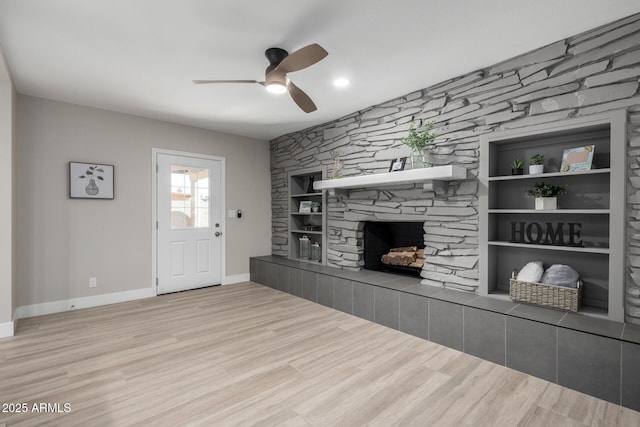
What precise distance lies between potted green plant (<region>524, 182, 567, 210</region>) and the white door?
4.17m

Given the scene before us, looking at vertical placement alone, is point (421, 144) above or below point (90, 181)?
above

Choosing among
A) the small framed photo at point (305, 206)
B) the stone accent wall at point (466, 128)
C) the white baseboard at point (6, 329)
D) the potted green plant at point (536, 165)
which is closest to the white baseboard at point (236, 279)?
the small framed photo at point (305, 206)

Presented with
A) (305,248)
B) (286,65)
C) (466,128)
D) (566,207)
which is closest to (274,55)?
(286,65)

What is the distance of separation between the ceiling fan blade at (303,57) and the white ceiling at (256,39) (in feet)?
0.77

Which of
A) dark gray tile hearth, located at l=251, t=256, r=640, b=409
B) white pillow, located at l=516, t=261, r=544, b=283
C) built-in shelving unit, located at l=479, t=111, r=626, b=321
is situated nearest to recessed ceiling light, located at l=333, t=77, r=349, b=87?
built-in shelving unit, located at l=479, t=111, r=626, b=321

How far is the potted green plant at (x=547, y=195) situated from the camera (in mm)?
2555

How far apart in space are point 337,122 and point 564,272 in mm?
3070

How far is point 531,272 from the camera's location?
8.72 ft

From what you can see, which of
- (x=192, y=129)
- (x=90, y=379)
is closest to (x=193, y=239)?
(x=192, y=129)

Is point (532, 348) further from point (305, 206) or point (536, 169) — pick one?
point (305, 206)

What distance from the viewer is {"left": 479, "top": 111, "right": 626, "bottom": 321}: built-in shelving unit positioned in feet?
7.20

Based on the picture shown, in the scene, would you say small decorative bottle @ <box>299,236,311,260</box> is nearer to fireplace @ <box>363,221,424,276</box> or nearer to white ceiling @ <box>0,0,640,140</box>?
fireplace @ <box>363,221,424,276</box>

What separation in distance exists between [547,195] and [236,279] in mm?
4340

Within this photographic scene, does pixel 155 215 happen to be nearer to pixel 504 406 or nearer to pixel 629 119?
pixel 504 406
